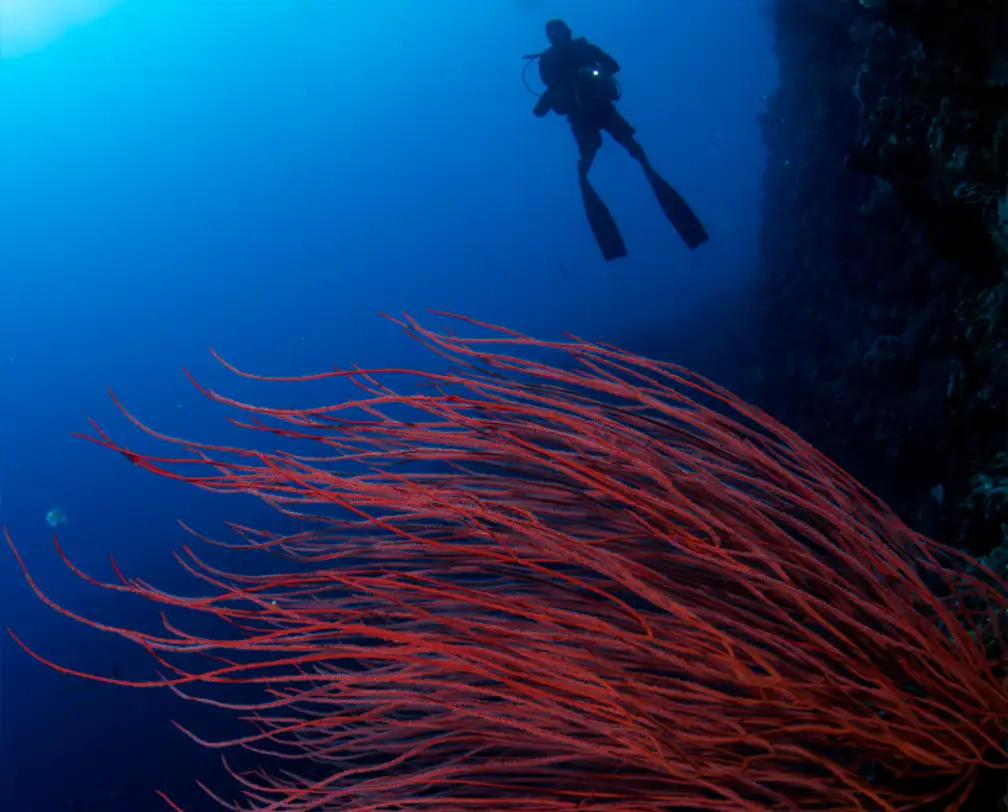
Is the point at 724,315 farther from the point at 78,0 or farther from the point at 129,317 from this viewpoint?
the point at 78,0

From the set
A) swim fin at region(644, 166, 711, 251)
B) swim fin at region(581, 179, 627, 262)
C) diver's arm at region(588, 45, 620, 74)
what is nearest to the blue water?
diver's arm at region(588, 45, 620, 74)

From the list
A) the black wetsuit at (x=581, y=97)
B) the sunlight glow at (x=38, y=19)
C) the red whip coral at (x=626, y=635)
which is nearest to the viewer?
the red whip coral at (x=626, y=635)

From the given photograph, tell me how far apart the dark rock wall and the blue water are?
87.4 feet

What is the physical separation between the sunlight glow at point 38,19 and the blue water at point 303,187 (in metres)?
0.68

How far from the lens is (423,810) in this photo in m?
1.35

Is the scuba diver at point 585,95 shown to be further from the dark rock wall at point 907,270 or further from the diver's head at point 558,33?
the dark rock wall at point 907,270

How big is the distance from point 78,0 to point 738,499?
11139 cm

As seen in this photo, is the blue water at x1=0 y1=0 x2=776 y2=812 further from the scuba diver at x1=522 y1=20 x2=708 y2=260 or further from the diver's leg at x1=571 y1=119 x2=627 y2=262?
the diver's leg at x1=571 y1=119 x2=627 y2=262

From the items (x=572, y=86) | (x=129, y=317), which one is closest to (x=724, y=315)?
(x=572, y=86)

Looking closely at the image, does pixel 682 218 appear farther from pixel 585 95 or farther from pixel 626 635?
pixel 626 635

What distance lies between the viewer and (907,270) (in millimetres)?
3850

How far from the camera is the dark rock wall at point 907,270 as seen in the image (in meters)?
2.23

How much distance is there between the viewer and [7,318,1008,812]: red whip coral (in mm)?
1104

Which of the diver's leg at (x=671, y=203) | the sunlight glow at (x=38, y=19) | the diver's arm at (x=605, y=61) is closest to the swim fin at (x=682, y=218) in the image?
the diver's leg at (x=671, y=203)
